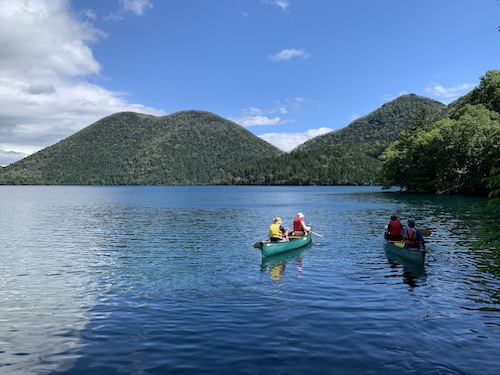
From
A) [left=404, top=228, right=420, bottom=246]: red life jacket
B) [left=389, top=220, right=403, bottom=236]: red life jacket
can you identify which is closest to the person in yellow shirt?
[left=389, top=220, right=403, bottom=236]: red life jacket

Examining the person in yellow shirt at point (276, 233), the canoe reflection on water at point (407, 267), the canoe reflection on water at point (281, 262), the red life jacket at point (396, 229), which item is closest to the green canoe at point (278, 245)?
the canoe reflection on water at point (281, 262)

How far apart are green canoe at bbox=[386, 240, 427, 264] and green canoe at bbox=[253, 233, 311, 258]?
646 cm

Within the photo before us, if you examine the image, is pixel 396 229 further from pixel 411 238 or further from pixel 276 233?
pixel 276 233

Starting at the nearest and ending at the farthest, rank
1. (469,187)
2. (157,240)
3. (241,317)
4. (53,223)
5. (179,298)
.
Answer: (241,317), (179,298), (157,240), (53,223), (469,187)

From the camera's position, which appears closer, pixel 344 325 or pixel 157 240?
pixel 344 325

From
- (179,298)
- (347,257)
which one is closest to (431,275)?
(347,257)

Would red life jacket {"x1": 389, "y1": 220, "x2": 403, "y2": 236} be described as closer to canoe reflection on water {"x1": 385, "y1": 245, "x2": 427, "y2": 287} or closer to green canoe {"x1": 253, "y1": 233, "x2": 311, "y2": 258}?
canoe reflection on water {"x1": 385, "y1": 245, "x2": 427, "y2": 287}

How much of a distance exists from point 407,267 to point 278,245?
8.60 metres

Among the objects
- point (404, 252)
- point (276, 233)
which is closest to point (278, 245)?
point (276, 233)

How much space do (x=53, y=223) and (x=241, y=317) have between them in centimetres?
4661

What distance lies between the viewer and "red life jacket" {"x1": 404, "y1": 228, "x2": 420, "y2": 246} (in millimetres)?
26078

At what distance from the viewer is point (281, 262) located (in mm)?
27312

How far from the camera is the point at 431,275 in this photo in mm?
22719

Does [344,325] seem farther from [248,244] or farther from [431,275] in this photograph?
[248,244]
